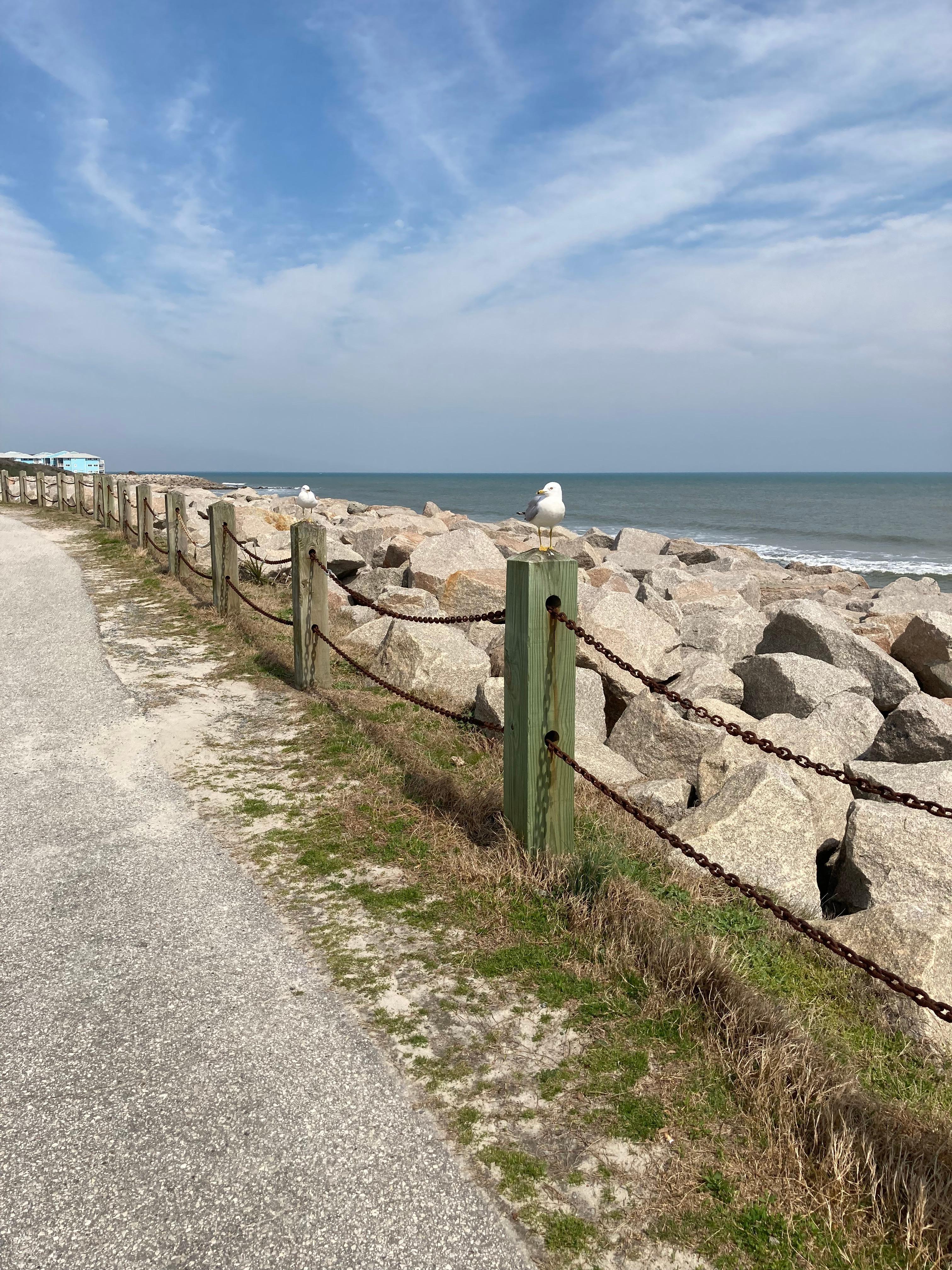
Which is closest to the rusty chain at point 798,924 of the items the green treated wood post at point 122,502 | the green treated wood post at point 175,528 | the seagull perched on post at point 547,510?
the seagull perched on post at point 547,510

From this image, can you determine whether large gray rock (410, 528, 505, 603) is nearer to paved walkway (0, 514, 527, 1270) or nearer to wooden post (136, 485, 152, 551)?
wooden post (136, 485, 152, 551)

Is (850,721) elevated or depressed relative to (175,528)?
depressed

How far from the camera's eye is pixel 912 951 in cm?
357

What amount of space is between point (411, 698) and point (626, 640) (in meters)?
2.96

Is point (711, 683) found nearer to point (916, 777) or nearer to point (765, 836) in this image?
point (916, 777)

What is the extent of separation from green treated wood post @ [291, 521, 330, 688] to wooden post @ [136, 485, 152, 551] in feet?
26.0

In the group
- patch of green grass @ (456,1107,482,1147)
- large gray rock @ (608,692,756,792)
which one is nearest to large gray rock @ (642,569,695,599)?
large gray rock @ (608,692,756,792)

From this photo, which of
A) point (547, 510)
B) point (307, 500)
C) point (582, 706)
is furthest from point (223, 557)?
point (547, 510)

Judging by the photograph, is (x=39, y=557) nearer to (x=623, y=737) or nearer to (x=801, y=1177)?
(x=623, y=737)

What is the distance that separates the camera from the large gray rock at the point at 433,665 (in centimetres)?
661

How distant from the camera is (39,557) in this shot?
45.1ft

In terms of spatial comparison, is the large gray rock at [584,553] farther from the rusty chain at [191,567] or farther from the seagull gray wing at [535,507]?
the seagull gray wing at [535,507]

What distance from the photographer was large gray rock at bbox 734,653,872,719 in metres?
6.88

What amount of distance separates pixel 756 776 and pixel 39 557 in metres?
12.7
